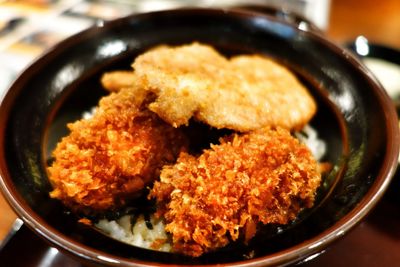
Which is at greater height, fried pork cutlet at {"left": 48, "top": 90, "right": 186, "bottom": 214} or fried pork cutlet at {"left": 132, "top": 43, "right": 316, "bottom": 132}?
fried pork cutlet at {"left": 132, "top": 43, "right": 316, "bottom": 132}

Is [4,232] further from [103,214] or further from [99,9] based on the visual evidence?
[99,9]

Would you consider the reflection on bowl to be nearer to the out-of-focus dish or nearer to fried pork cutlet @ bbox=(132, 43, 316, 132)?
fried pork cutlet @ bbox=(132, 43, 316, 132)

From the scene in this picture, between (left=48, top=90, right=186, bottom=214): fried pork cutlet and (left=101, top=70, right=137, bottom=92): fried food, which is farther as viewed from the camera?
(left=101, top=70, right=137, bottom=92): fried food

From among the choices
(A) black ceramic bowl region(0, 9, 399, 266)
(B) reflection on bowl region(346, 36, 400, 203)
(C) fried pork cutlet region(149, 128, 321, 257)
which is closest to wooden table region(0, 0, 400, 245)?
(B) reflection on bowl region(346, 36, 400, 203)

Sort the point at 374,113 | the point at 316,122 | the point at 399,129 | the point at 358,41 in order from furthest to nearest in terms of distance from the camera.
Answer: the point at 358,41, the point at 316,122, the point at 374,113, the point at 399,129

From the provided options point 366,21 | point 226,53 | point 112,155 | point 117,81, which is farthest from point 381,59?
point 112,155

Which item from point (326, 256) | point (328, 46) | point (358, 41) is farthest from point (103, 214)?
point (358, 41)

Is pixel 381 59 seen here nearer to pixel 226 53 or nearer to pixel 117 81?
pixel 226 53
